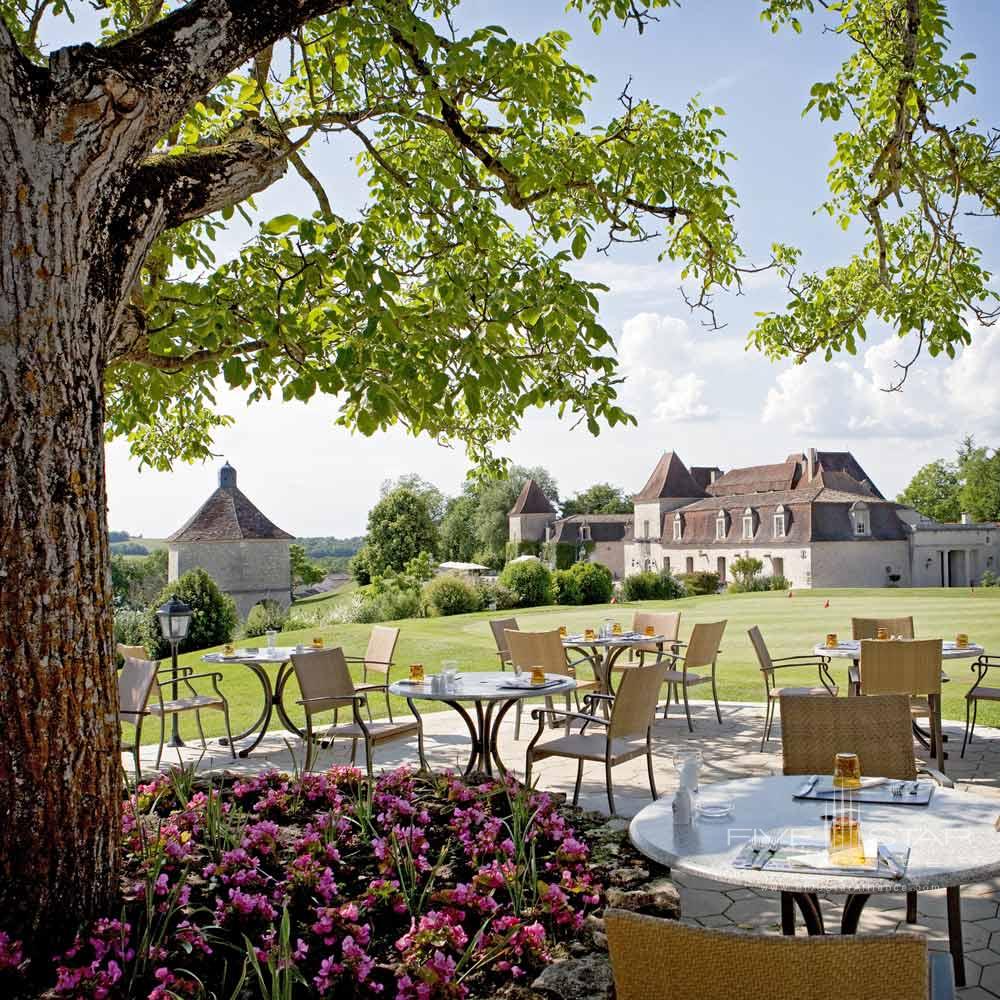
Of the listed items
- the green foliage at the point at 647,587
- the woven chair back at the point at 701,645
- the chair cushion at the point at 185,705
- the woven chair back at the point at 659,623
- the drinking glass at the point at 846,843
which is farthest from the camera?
the green foliage at the point at 647,587

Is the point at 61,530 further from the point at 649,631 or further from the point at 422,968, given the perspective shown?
the point at 649,631

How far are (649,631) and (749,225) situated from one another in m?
4.49

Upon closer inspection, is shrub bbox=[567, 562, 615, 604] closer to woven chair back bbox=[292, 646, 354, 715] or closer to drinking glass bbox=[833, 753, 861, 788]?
woven chair back bbox=[292, 646, 354, 715]

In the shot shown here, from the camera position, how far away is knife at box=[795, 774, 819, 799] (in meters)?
3.42

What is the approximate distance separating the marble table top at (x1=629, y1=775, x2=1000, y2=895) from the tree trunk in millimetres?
1927

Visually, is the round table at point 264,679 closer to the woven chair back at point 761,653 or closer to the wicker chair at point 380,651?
the wicker chair at point 380,651

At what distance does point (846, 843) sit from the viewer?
2762mm

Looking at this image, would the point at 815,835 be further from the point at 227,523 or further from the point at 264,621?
the point at 227,523

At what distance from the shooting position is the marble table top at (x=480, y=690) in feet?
20.4

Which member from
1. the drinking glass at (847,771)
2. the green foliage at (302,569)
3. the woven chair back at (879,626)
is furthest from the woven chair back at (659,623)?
the green foliage at (302,569)

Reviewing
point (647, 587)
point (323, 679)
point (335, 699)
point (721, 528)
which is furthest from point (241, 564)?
point (335, 699)

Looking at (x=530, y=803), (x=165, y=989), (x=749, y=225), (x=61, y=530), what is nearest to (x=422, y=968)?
(x=165, y=989)

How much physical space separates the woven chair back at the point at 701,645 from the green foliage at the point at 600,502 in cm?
7725

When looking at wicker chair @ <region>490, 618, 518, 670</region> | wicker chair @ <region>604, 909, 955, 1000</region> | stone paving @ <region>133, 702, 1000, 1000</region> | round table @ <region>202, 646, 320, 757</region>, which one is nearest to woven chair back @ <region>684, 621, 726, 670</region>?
stone paving @ <region>133, 702, 1000, 1000</region>
